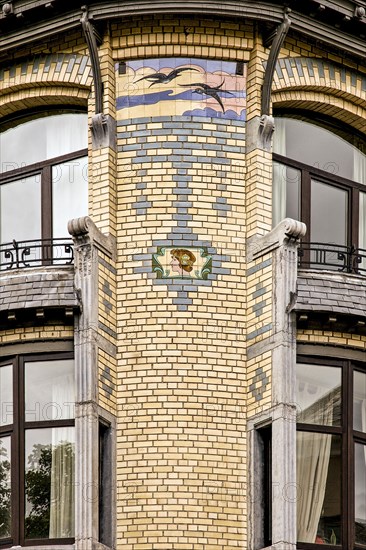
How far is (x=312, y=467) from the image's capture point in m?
33.4

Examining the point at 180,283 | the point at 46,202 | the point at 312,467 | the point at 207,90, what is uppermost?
the point at 207,90

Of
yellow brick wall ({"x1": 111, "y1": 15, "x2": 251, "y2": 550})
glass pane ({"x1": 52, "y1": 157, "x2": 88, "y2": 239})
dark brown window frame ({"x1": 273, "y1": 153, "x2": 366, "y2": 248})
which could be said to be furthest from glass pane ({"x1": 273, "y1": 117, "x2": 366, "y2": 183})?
glass pane ({"x1": 52, "y1": 157, "x2": 88, "y2": 239})

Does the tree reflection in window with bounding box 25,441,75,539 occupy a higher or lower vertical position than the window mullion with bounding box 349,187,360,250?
lower

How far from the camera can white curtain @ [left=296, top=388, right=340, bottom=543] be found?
33.0m

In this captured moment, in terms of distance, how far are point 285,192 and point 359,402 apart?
3.91 meters

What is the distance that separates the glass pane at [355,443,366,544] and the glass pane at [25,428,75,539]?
4.56m

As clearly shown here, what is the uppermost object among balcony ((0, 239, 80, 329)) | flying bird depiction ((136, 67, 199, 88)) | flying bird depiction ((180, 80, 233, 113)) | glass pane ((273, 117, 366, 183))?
flying bird depiction ((136, 67, 199, 88))

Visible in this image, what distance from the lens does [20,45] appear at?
1405 inches

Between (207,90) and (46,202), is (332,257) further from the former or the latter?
(46,202)

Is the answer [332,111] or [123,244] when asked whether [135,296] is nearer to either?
[123,244]

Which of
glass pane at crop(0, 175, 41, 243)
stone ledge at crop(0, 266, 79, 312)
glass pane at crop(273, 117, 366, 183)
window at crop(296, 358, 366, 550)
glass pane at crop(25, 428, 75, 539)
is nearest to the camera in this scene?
glass pane at crop(25, 428, 75, 539)

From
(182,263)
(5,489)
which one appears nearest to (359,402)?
(182,263)

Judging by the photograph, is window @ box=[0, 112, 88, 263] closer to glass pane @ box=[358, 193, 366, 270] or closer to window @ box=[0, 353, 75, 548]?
window @ box=[0, 353, 75, 548]

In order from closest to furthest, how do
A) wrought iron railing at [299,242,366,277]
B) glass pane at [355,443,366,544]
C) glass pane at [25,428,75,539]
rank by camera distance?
glass pane at [25,428,75,539] < glass pane at [355,443,366,544] < wrought iron railing at [299,242,366,277]
